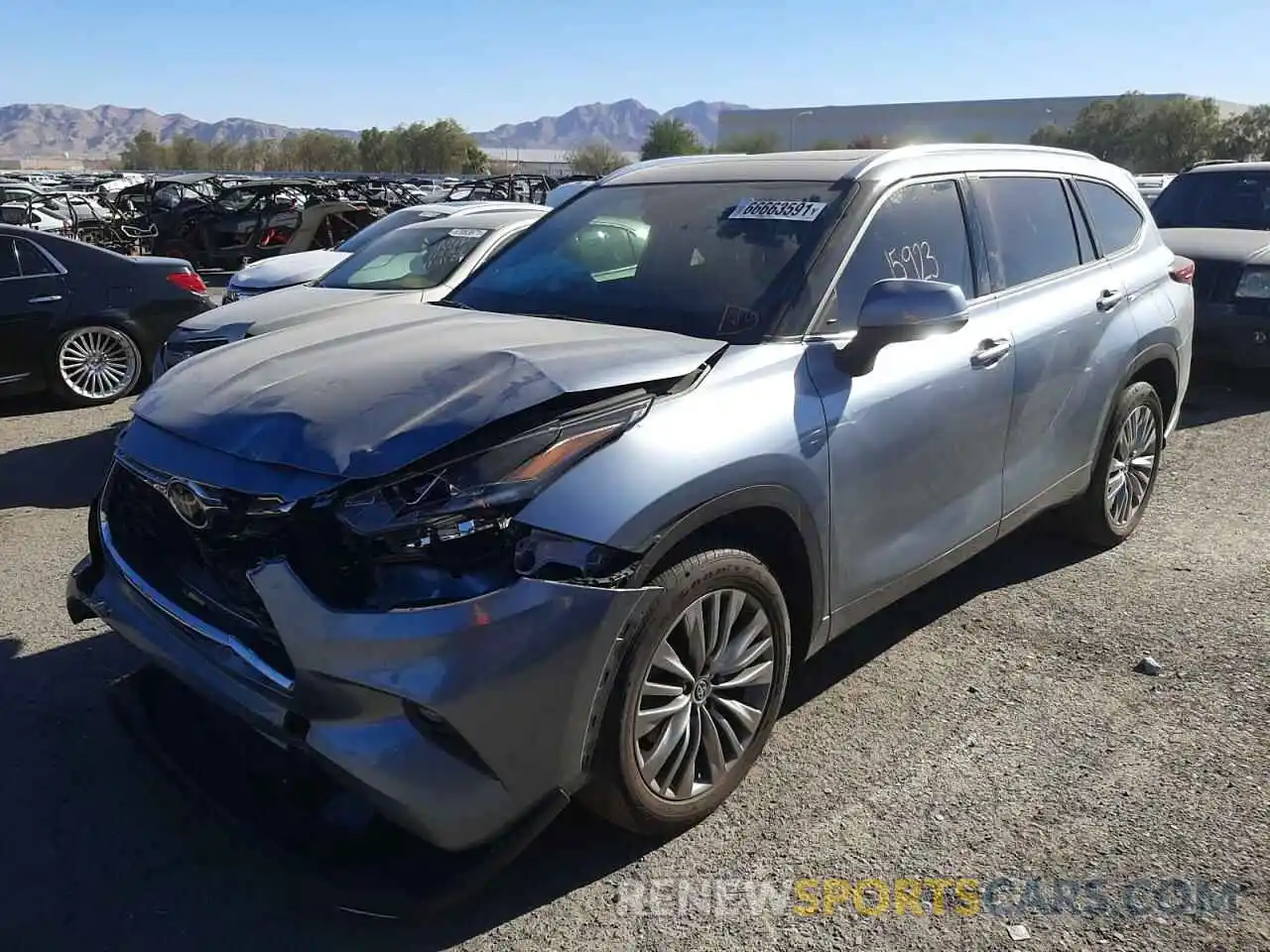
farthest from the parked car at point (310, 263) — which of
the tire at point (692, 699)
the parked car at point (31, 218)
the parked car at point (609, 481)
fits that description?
the parked car at point (31, 218)

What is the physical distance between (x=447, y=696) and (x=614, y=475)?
2.20 ft

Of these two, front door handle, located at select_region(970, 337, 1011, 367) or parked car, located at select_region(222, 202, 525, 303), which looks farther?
parked car, located at select_region(222, 202, 525, 303)

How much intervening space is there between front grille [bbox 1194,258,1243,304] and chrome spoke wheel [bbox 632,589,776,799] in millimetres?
7154

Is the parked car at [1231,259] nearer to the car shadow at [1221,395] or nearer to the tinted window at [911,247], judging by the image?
the car shadow at [1221,395]

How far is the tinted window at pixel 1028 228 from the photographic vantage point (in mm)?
Answer: 4145

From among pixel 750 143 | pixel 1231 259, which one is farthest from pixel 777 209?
pixel 750 143

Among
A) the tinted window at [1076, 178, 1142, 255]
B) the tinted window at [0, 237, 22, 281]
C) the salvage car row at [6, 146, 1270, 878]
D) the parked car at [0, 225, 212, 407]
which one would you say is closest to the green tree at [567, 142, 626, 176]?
the parked car at [0, 225, 212, 407]

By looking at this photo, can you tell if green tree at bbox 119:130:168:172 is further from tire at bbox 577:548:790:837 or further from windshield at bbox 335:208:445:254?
tire at bbox 577:548:790:837

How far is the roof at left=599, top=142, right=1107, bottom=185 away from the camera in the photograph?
12.3ft

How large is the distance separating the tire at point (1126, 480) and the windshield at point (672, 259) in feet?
6.81

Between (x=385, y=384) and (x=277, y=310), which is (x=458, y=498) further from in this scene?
(x=277, y=310)

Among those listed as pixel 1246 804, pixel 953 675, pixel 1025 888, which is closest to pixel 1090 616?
pixel 953 675

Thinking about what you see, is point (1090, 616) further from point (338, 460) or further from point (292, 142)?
point (292, 142)

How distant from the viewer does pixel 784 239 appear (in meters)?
3.52
